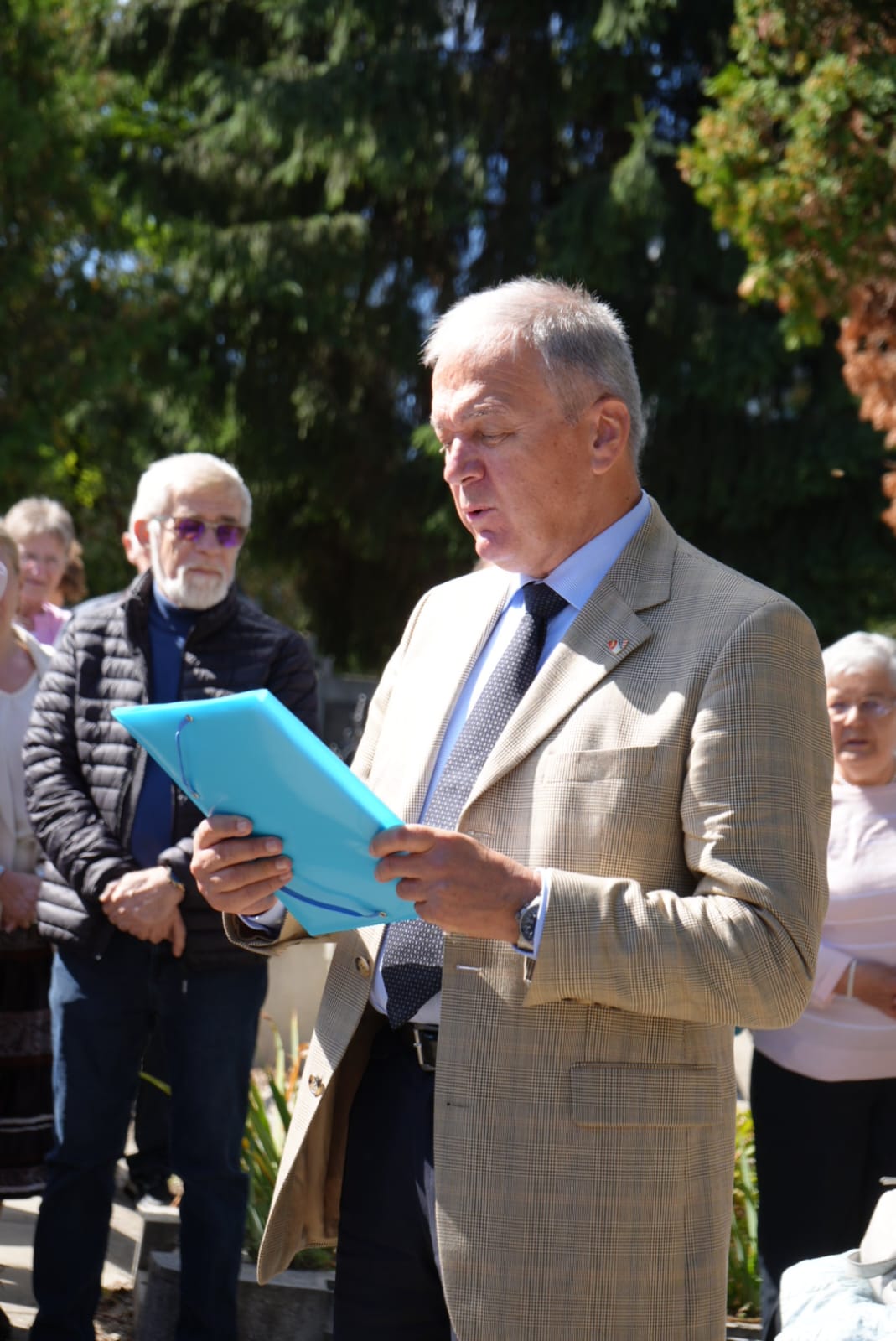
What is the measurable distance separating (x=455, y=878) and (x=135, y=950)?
2.14 meters

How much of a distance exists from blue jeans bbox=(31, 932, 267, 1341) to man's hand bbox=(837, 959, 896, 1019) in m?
1.55

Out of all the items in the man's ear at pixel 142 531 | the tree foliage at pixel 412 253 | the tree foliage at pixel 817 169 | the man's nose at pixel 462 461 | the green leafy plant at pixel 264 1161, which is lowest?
the green leafy plant at pixel 264 1161

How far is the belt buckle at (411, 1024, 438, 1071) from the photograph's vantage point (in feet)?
7.03

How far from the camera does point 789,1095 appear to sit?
3691mm

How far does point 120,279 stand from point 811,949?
17.1m

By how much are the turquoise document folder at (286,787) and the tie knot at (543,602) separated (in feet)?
1.81

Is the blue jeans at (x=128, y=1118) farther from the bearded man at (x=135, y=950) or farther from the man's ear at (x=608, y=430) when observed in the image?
the man's ear at (x=608, y=430)

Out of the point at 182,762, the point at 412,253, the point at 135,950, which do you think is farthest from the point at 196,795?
the point at 412,253

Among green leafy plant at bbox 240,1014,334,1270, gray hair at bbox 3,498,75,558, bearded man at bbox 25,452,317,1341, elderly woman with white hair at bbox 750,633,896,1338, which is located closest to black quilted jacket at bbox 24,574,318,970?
bearded man at bbox 25,452,317,1341

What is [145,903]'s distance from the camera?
360cm

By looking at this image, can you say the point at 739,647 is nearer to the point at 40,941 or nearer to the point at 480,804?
the point at 480,804

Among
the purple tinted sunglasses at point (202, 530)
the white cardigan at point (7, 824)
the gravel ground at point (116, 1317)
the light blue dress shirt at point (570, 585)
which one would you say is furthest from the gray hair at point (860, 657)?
the gravel ground at point (116, 1317)

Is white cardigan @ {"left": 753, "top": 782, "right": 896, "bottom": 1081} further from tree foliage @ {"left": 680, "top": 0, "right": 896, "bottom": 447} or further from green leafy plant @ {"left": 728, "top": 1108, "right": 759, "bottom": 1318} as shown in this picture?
tree foliage @ {"left": 680, "top": 0, "right": 896, "bottom": 447}

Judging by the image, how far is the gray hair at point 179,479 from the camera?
408 centimetres
